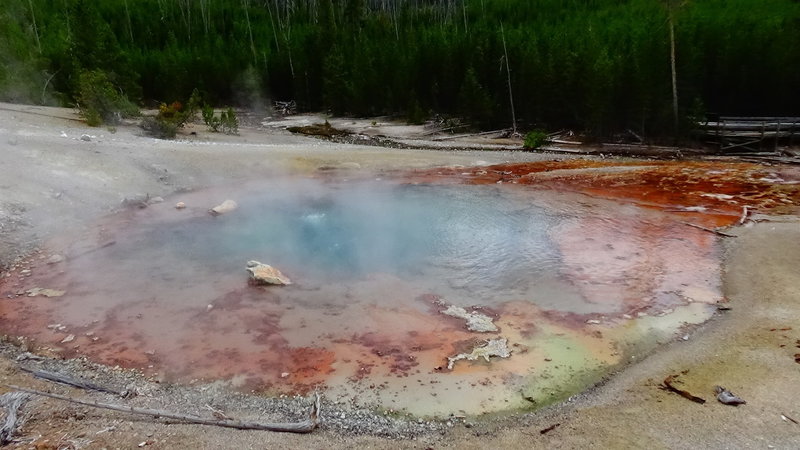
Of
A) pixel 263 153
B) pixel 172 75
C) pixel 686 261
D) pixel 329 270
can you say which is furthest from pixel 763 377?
pixel 172 75

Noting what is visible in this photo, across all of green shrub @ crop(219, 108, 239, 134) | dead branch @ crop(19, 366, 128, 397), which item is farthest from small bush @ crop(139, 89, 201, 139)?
dead branch @ crop(19, 366, 128, 397)

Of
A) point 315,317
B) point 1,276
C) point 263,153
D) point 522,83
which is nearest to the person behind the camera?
point 315,317

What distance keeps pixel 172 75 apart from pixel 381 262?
30350mm

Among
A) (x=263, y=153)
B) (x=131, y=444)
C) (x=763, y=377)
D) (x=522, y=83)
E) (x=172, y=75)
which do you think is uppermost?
(x=172, y=75)

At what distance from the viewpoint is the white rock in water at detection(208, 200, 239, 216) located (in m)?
11.9

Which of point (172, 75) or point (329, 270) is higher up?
point (172, 75)

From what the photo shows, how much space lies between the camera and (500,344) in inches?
266

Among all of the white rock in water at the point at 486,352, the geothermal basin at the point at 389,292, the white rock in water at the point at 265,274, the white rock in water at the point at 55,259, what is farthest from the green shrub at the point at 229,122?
the white rock in water at the point at 486,352

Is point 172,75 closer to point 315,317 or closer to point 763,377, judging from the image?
point 315,317

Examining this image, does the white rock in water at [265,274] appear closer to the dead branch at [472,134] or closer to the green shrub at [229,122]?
the green shrub at [229,122]

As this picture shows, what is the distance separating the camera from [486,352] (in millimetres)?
6598

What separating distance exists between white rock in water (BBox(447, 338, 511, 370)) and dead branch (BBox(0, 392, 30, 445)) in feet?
14.2

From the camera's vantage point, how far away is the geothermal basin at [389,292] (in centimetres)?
630

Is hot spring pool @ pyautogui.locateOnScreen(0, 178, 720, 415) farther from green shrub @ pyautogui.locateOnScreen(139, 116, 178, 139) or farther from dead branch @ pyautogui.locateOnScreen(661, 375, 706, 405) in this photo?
green shrub @ pyautogui.locateOnScreen(139, 116, 178, 139)
